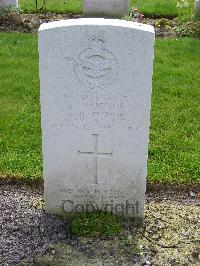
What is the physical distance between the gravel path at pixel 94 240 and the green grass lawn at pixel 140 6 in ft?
23.5

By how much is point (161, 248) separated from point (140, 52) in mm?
1546

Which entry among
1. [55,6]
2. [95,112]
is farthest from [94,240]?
[55,6]

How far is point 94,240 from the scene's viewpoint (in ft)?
13.7

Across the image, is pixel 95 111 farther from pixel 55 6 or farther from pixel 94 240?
pixel 55 6

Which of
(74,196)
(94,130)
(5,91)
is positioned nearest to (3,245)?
(74,196)

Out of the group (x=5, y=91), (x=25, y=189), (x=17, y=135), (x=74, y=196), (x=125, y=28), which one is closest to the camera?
(x=125, y=28)

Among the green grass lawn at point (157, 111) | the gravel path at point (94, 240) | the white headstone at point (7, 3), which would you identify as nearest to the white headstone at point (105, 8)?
the white headstone at point (7, 3)

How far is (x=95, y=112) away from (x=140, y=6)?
7968 mm

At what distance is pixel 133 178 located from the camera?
4.32m

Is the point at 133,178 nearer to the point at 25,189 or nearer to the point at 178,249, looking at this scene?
the point at 178,249

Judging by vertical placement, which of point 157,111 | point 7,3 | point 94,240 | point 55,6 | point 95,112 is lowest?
point 94,240

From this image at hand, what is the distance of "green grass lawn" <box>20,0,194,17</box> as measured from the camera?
1115 centimetres

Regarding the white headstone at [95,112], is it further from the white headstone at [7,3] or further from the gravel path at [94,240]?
the white headstone at [7,3]

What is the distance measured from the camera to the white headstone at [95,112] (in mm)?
3871
